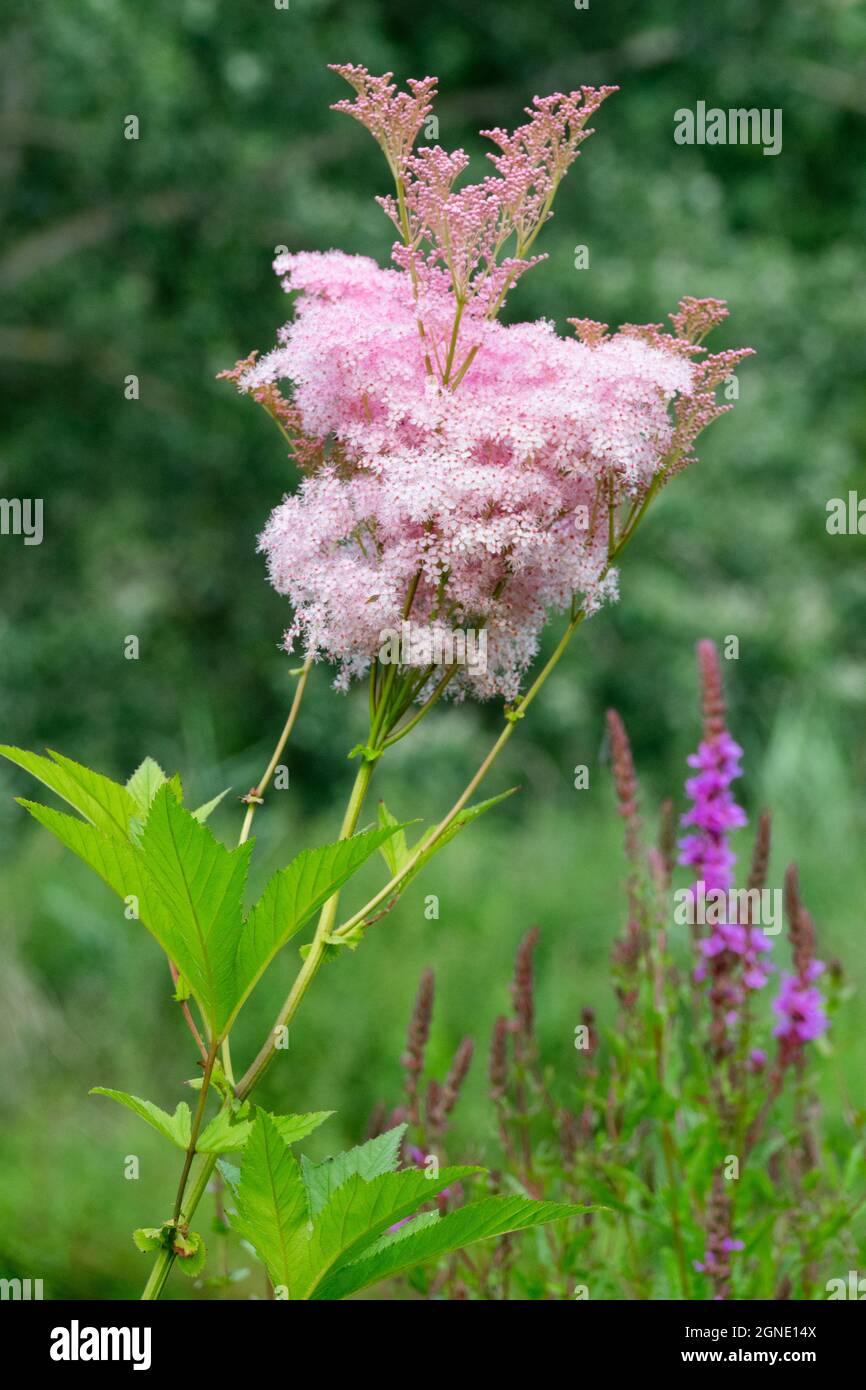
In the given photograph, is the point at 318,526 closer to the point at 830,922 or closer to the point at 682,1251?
the point at 682,1251

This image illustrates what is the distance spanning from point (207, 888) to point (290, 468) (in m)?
6.95

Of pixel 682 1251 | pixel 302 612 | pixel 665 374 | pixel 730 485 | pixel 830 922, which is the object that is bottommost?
pixel 682 1251

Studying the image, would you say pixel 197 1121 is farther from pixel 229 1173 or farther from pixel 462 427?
pixel 462 427

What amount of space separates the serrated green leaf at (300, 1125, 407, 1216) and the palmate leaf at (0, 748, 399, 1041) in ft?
0.73

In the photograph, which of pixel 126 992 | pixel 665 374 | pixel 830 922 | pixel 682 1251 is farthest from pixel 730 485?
pixel 665 374

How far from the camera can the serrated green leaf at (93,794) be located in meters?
1.38

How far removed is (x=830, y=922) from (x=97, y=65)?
5223mm

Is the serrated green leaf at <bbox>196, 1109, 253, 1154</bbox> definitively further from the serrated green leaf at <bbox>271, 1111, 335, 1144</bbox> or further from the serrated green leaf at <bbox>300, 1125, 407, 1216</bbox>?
the serrated green leaf at <bbox>300, 1125, 407, 1216</bbox>

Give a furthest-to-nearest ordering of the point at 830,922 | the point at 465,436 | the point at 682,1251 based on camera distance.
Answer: the point at 830,922
the point at 682,1251
the point at 465,436

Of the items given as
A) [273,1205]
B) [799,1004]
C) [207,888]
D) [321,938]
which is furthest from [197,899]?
[799,1004]

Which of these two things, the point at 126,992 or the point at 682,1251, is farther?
the point at 126,992

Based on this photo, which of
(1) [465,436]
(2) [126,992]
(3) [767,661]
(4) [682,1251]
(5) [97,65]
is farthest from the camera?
(3) [767,661]

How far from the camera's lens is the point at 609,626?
941cm

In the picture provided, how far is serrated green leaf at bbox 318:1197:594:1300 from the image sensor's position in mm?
1276
